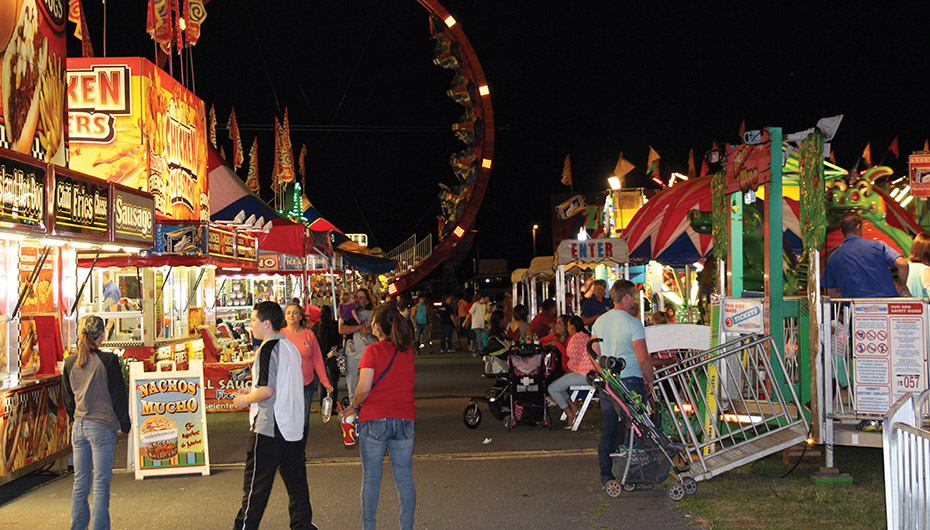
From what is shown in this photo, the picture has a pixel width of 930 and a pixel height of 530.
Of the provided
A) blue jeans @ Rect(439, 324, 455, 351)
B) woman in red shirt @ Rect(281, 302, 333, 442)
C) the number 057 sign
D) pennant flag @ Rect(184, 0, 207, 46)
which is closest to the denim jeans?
woman in red shirt @ Rect(281, 302, 333, 442)

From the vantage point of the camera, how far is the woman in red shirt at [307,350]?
26.9 feet

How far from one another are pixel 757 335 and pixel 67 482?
276 inches

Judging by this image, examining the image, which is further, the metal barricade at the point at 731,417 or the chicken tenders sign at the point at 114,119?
the chicken tenders sign at the point at 114,119

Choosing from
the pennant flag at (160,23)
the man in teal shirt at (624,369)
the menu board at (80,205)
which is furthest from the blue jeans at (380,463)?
the pennant flag at (160,23)

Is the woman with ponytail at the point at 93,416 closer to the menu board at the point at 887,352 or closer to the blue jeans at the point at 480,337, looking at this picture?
the menu board at the point at 887,352

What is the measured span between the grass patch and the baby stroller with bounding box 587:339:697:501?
28 centimetres

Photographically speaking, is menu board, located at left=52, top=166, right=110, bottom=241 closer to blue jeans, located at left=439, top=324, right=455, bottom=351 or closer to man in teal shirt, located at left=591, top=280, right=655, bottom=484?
man in teal shirt, located at left=591, top=280, right=655, bottom=484

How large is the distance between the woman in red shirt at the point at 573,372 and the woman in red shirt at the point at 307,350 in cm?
340

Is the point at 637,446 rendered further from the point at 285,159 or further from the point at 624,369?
the point at 285,159

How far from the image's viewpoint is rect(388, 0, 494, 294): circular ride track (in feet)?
98.4

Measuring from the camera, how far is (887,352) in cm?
692

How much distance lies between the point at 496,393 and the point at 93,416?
635 cm

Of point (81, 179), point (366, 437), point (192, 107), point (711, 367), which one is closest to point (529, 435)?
point (711, 367)

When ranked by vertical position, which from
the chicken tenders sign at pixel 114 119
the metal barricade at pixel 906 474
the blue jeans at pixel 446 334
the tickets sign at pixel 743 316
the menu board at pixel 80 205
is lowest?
the blue jeans at pixel 446 334
